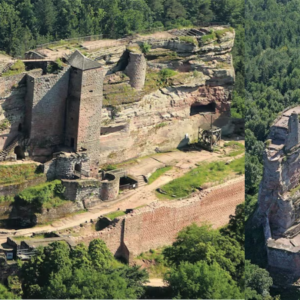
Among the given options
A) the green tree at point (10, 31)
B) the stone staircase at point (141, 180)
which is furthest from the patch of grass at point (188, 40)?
the green tree at point (10, 31)

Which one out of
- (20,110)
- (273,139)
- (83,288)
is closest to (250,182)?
(273,139)

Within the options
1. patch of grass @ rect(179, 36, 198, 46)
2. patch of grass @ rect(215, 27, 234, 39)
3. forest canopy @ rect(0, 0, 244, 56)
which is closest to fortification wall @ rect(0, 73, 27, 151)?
→ patch of grass @ rect(179, 36, 198, 46)

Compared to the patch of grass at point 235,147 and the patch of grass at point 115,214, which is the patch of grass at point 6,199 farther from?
the patch of grass at point 235,147

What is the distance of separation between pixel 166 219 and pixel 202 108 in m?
7.22

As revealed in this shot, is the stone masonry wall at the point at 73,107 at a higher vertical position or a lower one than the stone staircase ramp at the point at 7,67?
lower

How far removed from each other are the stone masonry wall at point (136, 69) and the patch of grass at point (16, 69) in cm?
370

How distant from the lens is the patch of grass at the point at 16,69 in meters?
32.3

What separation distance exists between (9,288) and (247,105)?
637 inches

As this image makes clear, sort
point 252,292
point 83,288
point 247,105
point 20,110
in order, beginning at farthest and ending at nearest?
1. point 247,105
2. point 20,110
3. point 252,292
4. point 83,288

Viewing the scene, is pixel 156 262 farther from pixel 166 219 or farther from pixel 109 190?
pixel 109 190

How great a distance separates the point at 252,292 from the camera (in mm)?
30000

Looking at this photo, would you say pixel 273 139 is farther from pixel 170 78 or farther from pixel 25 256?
pixel 25 256

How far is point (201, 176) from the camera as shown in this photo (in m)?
33.8

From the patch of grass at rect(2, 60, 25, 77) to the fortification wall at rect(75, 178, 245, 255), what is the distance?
4915 millimetres
